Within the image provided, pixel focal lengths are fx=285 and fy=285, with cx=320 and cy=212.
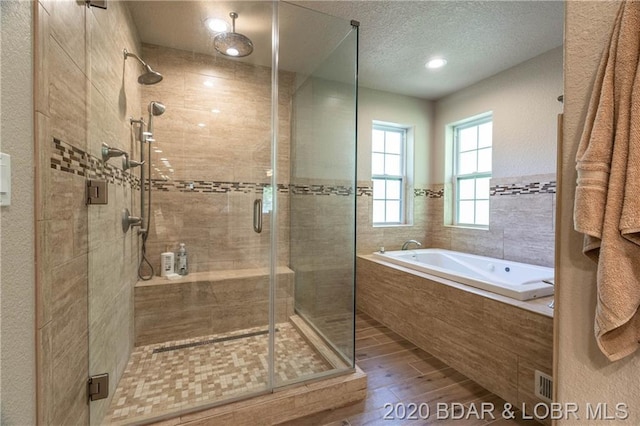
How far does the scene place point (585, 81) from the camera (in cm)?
78

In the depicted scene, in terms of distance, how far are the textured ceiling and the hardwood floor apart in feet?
8.28

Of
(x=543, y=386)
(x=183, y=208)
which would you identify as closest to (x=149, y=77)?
(x=183, y=208)

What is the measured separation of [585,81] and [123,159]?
7.66 feet

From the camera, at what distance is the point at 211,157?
256cm

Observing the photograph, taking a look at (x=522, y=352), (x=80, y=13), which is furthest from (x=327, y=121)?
(x=522, y=352)

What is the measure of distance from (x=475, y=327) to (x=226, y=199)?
2205mm

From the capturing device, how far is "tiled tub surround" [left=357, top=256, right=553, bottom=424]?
1.58 m

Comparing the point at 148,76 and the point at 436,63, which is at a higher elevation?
the point at 436,63

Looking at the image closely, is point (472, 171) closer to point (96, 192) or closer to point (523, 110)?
point (523, 110)

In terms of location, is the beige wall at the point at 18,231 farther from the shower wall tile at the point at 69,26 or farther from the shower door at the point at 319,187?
the shower door at the point at 319,187

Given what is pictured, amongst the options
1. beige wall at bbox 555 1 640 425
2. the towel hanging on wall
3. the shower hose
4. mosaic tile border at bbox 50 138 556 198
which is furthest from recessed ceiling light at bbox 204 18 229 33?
the towel hanging on wall

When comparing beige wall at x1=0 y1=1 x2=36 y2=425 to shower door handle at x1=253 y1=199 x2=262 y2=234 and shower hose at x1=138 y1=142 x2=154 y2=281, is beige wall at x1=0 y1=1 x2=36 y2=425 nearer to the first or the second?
shower hose at x1=138 y1=142 x2=154 y2=281

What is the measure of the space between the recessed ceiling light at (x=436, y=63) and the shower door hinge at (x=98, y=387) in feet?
11.3

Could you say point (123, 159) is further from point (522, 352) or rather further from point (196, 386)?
point (522, 352)
